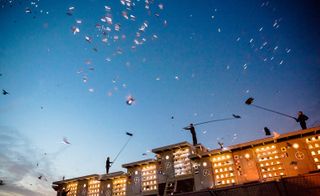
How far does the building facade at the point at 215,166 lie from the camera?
19.3 meters

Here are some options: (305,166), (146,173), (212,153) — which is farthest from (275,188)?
(146,173)

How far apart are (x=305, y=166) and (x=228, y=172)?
620 centimetres

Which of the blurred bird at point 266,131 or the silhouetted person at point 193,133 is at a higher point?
the silhouetted person at point 193,133

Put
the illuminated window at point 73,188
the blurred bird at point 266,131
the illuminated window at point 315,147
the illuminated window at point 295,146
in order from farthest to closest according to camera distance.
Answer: the illuminated window at point 73,188 → the blurred bird at point 266,131 → the illuminated window at point 295,146 → the illuminated window at point 315,147

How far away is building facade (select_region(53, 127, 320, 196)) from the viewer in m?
19.3

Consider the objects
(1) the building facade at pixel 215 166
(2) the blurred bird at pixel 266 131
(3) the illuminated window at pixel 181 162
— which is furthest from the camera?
(3) the illuminated window at pixel 181 162

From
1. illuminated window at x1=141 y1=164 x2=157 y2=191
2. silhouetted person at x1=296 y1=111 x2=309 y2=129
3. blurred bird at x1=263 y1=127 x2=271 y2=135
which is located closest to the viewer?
silhouetted person at x1=296 y1=111 x2=309 y2=129

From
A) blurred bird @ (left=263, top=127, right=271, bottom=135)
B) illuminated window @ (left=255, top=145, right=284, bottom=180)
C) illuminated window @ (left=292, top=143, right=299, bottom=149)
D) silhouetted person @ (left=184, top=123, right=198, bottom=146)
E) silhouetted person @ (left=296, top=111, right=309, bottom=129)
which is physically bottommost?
illuminated window @ (left=255, top=145, right=284, bottom=180)

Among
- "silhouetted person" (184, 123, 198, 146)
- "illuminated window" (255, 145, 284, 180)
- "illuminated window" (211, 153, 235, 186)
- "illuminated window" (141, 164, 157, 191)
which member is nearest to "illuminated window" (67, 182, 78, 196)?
"illuminated window" (141, 164, 157, 191)

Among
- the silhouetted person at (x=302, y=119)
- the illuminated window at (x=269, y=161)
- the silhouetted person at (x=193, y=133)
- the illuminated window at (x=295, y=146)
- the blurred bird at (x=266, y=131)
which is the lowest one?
the illuminated window at (x=269, y=161)

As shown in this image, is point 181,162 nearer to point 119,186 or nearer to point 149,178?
point 149,178

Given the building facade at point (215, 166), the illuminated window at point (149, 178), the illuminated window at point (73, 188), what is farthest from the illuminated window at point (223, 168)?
the illuminated window at point (73, 188)

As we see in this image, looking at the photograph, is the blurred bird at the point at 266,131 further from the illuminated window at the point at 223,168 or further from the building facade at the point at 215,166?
the illuminated window at the point at 223,168

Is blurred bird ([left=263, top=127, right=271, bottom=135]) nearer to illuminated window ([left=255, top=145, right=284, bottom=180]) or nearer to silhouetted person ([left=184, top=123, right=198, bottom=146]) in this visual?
illuminated window ([left=255, top=145, right=284, bottom=180])
